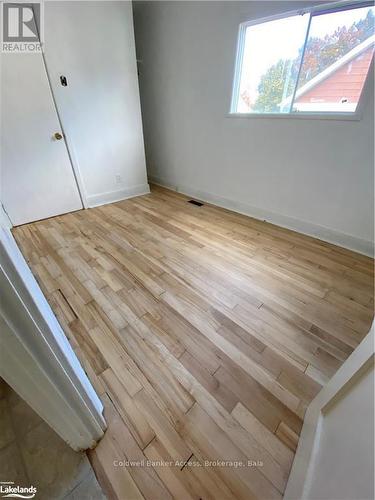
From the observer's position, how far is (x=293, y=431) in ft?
3.07

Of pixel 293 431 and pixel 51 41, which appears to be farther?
pixel 51 41

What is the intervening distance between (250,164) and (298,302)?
172cm

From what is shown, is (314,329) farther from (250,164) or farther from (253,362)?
(250,164)

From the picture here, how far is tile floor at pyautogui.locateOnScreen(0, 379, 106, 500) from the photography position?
0.78 meters

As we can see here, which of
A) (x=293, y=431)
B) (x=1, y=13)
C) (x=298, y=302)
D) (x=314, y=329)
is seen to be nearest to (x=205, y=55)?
(x=1, y=13)

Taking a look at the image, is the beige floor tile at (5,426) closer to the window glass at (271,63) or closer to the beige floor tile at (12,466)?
the beige floor tile at (12,466)

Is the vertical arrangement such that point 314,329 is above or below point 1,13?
below

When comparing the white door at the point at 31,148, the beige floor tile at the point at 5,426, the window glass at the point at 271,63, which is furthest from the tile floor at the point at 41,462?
the window glass at the point at 271,63

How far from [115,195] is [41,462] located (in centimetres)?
292

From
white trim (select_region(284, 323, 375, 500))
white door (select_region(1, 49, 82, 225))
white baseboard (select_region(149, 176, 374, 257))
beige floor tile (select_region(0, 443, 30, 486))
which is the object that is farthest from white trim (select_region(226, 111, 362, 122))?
beige floor tile (select_region(0, 443, 30, 486))

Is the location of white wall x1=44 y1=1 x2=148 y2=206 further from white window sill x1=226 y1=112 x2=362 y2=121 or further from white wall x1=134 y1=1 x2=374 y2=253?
white window sill x1=226 y1=112 x2=362 y2=121

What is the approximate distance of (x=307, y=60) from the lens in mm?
1906

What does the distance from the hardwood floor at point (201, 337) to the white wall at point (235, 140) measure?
0.36m

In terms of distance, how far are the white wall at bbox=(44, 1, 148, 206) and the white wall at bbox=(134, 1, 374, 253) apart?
1.80 ft
